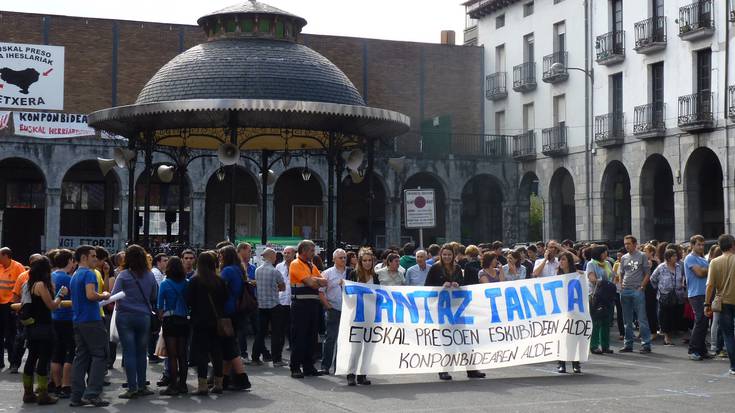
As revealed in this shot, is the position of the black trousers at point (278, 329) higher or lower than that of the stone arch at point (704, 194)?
lower

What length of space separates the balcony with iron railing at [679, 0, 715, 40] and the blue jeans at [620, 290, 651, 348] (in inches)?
724

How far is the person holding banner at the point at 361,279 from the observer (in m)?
12.8

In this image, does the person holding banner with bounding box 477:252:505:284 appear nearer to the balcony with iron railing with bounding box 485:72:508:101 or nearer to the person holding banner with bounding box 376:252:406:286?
the person holding banner with bounding box 376:252:406:286

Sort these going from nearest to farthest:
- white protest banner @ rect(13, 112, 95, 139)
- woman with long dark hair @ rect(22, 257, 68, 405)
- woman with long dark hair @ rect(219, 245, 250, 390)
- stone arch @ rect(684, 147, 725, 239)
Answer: woman with long dark hair @ rect(22, 257, 68, 405) < woman with long dark hair @ rect(219, 245, 250, 390) < stone arch @ rect(684, 147, 725, 239) < white protest banner @ rect(13, 112, 95, 139)

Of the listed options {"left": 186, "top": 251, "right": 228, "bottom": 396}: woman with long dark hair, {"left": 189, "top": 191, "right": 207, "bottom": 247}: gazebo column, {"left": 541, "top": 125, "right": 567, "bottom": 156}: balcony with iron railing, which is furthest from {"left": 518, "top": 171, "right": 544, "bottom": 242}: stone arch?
{"left": 186, "top": 251, "right": 228, "bottom": 396}: woman with long dark hair

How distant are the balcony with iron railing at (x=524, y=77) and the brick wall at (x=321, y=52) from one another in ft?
12.7

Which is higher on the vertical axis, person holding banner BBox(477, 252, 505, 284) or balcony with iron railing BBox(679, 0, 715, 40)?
balcony with iron railing BBox(679, 0, 715, 40)

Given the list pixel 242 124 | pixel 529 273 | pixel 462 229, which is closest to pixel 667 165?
pixel 462 229

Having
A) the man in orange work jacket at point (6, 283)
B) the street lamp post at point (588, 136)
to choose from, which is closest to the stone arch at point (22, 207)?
the street lamp post at point (588, 136)

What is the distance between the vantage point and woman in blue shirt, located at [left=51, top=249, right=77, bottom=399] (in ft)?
38.2

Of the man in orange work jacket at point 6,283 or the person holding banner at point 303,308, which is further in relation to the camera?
the man in orange work jacket at point 6,283

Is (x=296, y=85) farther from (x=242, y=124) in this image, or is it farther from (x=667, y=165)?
(x=667, y=165)

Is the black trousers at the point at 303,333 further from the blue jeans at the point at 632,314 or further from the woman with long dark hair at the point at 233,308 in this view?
the blue jeans at the point at 632,314

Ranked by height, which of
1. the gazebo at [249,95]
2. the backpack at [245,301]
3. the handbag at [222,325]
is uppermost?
the gazebo at [249,95]
